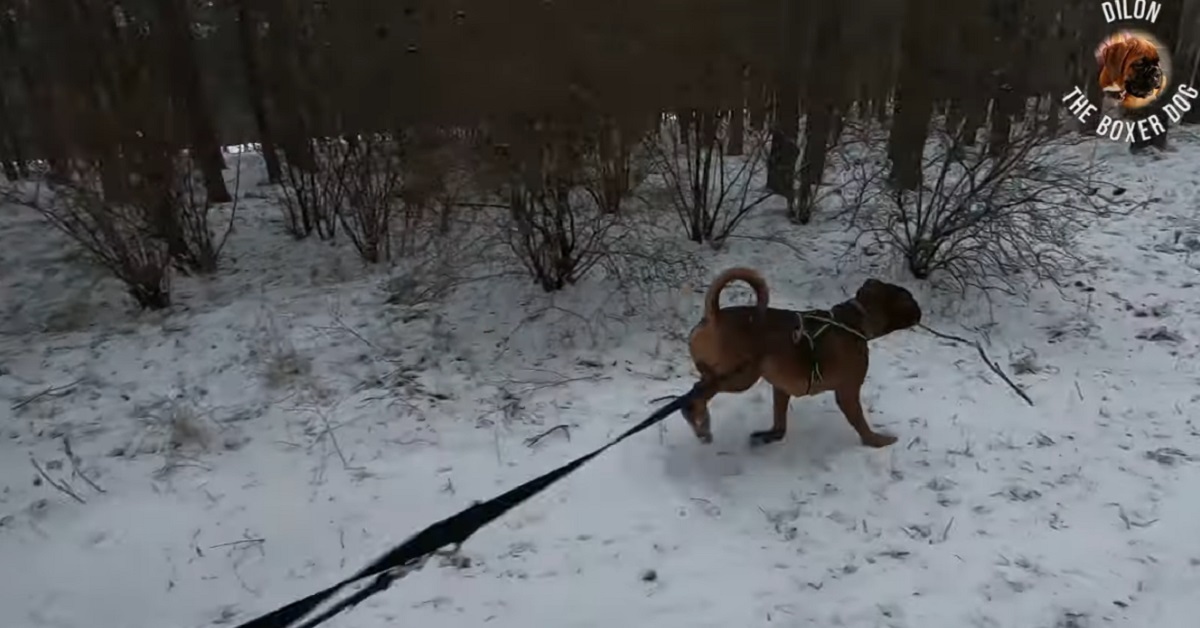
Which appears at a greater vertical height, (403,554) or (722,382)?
(722,382)

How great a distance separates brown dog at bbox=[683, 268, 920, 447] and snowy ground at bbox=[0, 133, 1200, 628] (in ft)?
1.86

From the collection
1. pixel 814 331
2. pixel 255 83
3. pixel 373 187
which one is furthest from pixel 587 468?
pixel 255 83

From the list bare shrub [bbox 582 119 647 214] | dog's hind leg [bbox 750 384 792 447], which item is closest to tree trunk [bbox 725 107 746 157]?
bare shrub [bbox 582 119 647 214]

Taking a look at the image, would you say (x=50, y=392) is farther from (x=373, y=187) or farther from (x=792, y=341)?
(x=792, y=341)

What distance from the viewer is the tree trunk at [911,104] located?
290 inches

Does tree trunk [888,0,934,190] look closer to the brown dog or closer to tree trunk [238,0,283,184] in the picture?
the brown dog

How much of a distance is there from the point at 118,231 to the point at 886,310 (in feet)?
20.5

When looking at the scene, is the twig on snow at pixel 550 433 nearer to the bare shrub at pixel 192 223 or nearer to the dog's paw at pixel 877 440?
the dog's paw at pixel 877 440

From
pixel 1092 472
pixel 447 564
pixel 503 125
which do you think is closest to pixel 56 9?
pixel 503 125

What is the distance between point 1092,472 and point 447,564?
3488mm

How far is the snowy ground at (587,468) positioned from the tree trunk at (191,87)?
2.50m

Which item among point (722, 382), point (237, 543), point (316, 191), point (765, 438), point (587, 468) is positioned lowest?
point (237, 543)

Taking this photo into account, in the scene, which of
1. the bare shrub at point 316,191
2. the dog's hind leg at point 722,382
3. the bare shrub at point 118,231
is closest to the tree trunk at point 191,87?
the bare shrub at point 316,191

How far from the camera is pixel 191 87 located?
10258 mm
